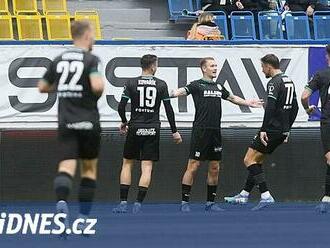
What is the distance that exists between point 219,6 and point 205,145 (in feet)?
18.1

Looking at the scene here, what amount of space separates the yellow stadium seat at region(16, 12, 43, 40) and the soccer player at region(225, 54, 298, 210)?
16.7 feet

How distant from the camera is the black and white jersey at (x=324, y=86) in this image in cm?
1265

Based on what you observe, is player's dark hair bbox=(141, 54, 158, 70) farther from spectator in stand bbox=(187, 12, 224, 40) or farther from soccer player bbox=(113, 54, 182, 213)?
spectator in stand bbox=(187, 12, 224, 40)

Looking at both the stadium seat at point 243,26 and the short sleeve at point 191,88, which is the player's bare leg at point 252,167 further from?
the stadium seat at point 243,26

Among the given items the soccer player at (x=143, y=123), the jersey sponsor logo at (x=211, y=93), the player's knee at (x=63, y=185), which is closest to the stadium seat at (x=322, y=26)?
the jersey sponsor logo at (x=211, y=93)

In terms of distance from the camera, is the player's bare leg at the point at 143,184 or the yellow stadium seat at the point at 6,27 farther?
the yellow stadium seat at the point at 6,27

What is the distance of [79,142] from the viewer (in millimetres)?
8500

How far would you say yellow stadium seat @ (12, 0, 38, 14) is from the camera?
1731 cm

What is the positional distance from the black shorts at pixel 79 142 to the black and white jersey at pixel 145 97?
13.5 ft

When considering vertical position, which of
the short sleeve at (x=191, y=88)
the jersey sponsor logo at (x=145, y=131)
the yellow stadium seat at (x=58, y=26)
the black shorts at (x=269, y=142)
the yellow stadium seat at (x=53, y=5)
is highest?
the yellow stadium seat at (x=53, y=5)

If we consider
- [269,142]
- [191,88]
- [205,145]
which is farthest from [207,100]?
[269,142]

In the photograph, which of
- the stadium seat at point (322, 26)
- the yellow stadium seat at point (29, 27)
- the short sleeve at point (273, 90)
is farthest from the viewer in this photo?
the stadium seat at point (322, 26)

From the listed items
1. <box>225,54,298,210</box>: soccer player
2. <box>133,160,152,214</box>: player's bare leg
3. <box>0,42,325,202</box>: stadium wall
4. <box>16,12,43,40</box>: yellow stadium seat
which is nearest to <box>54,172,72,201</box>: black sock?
<box>133,160,152,214</box>: player's bare leg

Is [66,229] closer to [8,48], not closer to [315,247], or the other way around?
[315,247]
